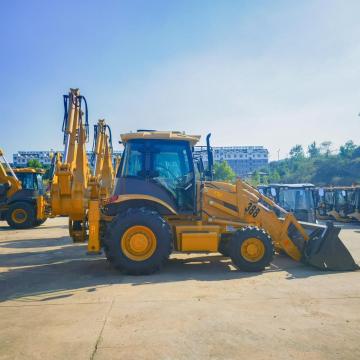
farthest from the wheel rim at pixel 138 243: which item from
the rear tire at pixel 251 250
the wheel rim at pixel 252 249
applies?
the wheel rim at pixel 252 249

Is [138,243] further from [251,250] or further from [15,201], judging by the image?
[15,201]

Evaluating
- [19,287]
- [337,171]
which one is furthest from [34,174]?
[337,171]

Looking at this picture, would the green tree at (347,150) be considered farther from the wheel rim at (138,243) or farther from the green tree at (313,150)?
the wheel rim at (138,243)

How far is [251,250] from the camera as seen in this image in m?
7.18

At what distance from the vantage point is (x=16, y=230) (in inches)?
613

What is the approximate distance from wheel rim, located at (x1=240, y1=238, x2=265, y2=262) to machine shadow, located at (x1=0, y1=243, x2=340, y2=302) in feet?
1.09

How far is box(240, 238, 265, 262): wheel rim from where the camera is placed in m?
7.17

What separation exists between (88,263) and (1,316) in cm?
349

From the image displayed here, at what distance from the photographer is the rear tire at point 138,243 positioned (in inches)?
270

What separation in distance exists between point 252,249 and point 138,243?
7.20 ft

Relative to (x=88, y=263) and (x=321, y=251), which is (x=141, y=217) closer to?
(x=88, y=263)

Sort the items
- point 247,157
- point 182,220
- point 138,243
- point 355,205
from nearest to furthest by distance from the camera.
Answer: point 138,243 < point 182,220 < point 355,205 < point 247,157

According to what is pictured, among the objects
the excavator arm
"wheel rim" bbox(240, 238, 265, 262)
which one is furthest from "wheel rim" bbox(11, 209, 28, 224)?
"wheel rim" bbox(240, 238, 265, 262)

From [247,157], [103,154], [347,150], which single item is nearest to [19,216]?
[103,154]
